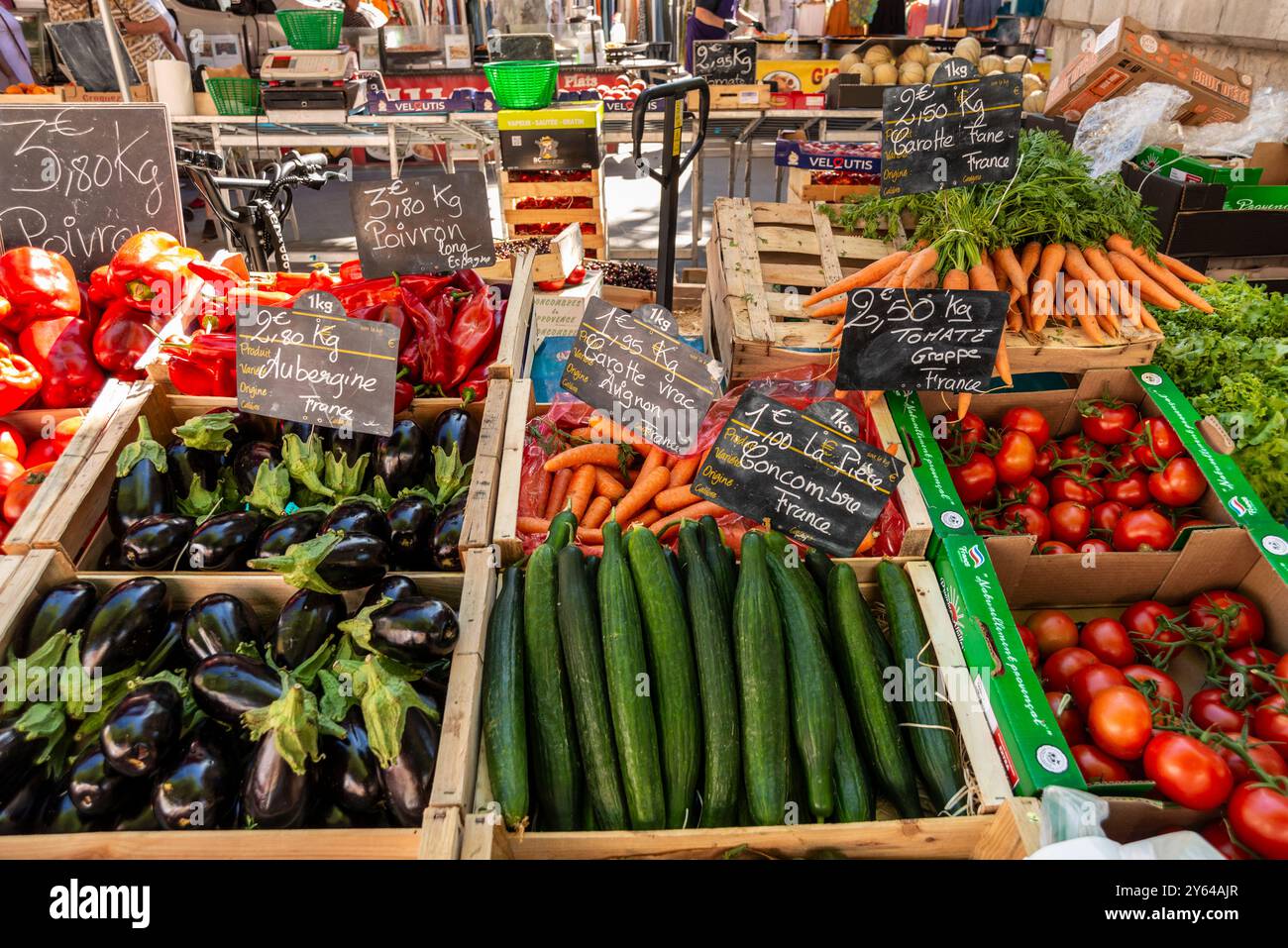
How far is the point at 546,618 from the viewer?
161cm

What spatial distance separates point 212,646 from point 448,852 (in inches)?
25.7

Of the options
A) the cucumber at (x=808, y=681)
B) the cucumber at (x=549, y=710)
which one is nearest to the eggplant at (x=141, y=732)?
the cucumber at (x=549, y=710)

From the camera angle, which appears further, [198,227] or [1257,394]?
[198,227]

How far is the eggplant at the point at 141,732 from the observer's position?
1.25 meters

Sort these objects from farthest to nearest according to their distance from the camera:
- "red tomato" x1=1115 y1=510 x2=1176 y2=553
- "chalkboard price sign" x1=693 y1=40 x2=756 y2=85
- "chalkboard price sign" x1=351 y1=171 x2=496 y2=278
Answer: "chalkboard price sign" x1=693 y1=40 x2=756 y2=85 → "chalkboard price sign" x1=351 y1=171 x2=496 y2=278 → "red tomato" x1=1115 y1=510 x2=1176 y2=553

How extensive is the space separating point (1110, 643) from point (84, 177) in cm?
360

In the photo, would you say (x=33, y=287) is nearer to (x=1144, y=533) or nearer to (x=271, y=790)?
(x=271, y=790)

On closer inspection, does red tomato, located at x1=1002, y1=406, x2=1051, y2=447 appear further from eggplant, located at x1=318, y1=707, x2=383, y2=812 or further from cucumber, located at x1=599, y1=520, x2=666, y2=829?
eggplant, located at x1=318, y1=707, x2=383, y2=812

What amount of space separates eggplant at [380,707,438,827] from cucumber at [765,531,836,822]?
2.30 ft

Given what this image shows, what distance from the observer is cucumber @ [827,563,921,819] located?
1.48 meters

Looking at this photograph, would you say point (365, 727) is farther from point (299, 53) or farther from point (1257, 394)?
point (299, 53)

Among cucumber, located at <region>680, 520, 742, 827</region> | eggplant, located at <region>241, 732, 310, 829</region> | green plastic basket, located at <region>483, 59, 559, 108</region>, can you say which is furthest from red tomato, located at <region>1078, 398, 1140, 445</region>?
green plastic basket, located at <region>483, 59, 559, 108</region>

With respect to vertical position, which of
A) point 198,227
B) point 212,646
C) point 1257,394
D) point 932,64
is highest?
point 932,64
